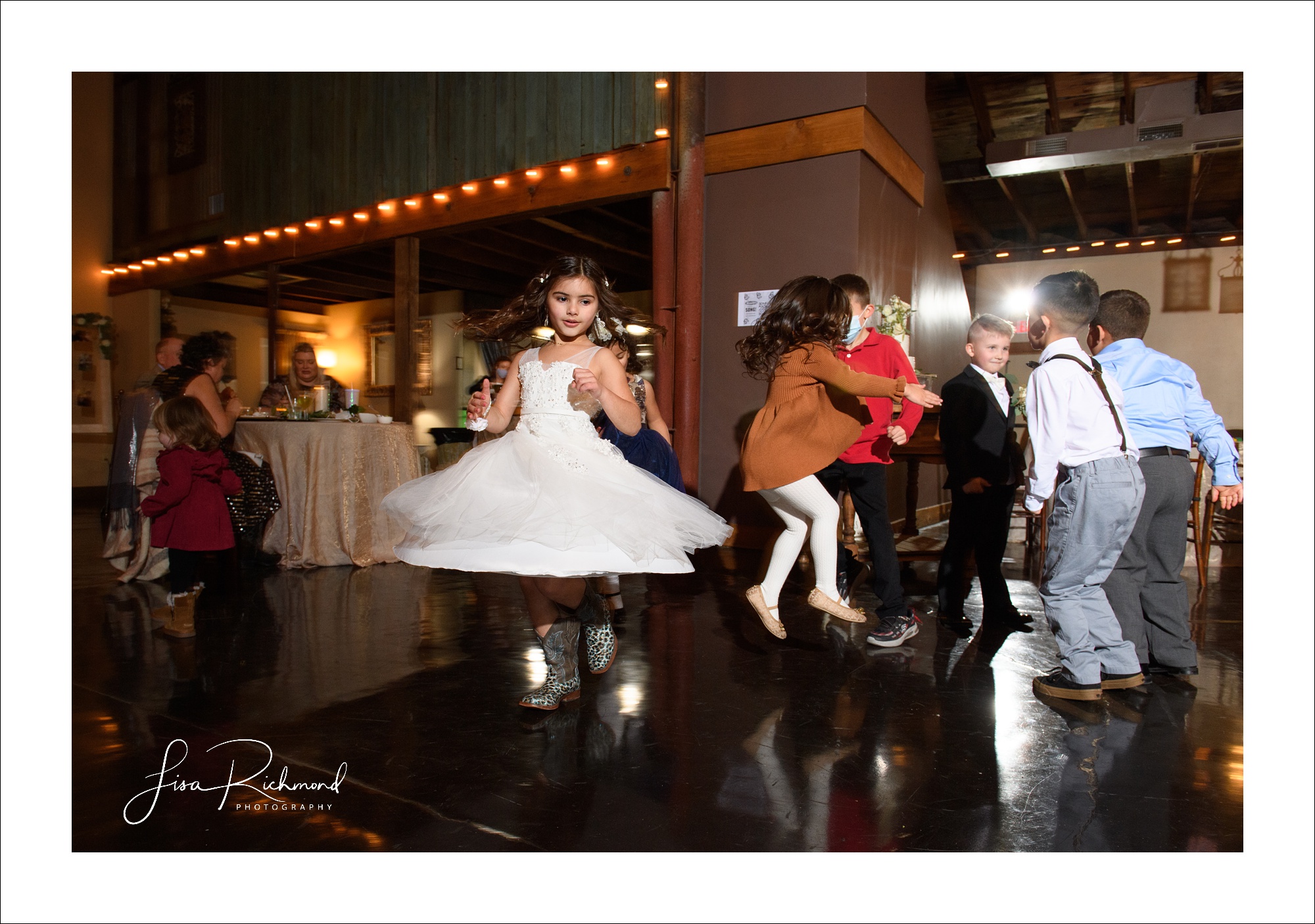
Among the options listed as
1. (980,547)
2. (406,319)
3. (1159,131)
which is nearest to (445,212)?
(406,319)

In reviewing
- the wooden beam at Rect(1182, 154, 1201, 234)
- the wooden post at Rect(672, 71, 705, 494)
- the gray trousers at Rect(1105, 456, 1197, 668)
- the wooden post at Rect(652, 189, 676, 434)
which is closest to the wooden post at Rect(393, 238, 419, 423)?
the wooden post at Rect(652, 189, 676, 434)

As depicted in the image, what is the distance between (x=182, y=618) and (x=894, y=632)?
2986mm

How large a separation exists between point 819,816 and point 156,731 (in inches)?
72.5

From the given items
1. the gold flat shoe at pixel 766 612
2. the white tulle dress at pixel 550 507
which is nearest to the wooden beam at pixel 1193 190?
the gold flat shoe at pixel 766 612

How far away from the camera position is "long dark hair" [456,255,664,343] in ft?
8.03

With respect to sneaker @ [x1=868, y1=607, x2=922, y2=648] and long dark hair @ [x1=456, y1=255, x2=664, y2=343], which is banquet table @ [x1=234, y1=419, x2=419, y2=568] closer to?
long dark hair @ [x1=456, y1=255, x2=664, y2=343]

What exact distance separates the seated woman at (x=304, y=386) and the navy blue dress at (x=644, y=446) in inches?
112

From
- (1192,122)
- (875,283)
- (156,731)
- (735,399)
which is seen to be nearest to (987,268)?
(1192,122)

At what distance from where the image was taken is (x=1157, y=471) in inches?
102

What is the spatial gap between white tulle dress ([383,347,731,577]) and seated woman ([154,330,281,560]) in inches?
102

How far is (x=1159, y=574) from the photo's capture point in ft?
8.81

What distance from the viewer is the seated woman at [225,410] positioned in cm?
430

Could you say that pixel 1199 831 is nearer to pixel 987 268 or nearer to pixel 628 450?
pixel 628 450

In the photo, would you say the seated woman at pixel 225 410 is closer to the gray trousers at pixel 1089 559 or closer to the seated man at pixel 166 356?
the seated man at pixel 166 356
